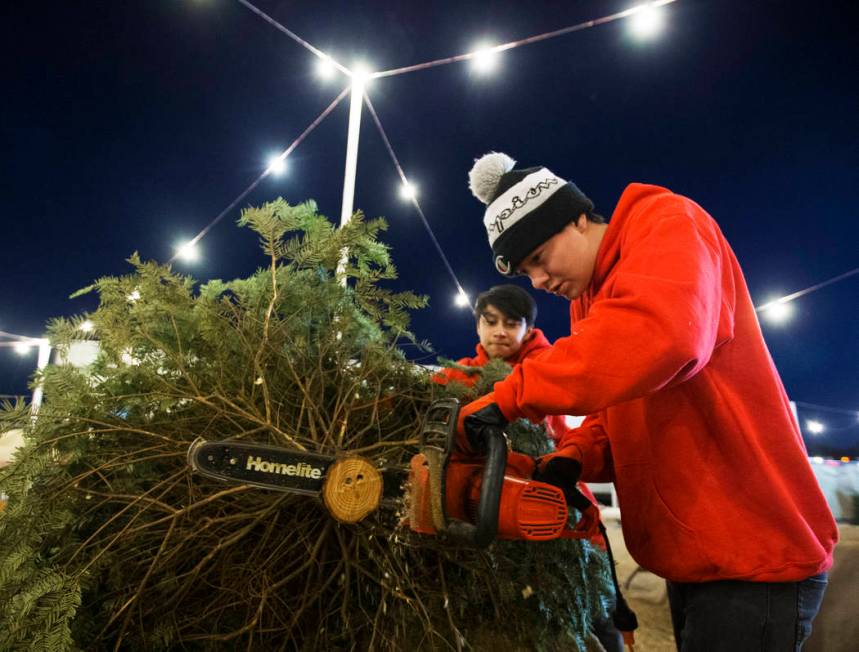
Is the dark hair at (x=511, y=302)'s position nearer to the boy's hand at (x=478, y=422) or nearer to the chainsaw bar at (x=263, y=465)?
the boy's hand at (x=478, y=422)

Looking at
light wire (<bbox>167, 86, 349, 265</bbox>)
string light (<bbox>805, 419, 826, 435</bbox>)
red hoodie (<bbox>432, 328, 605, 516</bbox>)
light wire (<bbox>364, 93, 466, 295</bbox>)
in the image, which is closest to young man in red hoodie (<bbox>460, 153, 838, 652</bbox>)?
red hoodie (<bbox>432, 328, 605, 516</bbox>)

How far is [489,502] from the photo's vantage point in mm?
935

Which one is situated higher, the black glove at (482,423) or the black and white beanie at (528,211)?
the black and white beanie at (528,211)

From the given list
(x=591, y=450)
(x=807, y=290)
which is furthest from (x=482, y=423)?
(x=807, y=290)

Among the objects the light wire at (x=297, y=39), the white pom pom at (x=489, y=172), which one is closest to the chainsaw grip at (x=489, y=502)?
the white pom pom at (x=489, y=172)

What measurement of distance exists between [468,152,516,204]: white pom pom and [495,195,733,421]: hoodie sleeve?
0.59 meters

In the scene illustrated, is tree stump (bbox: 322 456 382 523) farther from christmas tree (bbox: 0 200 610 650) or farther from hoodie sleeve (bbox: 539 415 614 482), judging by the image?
hoodie sleeve (bbox: 539 415 614 482)

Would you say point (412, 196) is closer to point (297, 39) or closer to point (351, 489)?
point (297, 39)

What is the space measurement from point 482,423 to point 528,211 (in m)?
0.63

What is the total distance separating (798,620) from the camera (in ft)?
3.37

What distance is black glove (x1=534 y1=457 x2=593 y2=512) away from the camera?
4.16ft

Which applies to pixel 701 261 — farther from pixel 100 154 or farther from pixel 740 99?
pixel 100 154

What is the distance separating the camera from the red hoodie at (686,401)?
86 centimetres

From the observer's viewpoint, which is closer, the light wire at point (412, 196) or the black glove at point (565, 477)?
the black glove at point (565, 477)
